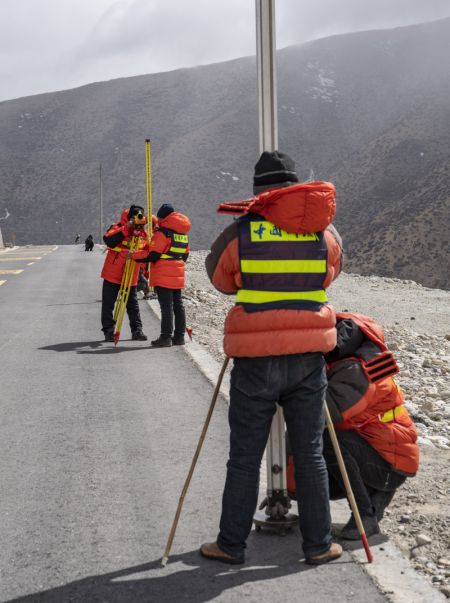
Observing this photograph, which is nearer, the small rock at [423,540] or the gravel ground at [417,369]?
the small rock at [423,540]

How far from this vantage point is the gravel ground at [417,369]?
4449mm

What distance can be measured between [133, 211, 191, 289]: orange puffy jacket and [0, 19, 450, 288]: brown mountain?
1891 inches

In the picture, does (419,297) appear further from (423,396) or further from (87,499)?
(87,499)

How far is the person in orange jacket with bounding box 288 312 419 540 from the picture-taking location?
4.36m

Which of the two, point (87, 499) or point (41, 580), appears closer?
point (41, 580)

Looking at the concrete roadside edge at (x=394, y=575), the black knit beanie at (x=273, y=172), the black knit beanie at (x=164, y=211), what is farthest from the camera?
the black knit beanie at (x=164, y=211)

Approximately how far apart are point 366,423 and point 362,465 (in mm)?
224

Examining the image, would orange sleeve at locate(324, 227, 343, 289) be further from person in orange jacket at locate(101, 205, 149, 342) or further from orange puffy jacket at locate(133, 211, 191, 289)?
person in orange jacket at locate(101, 205, 149, 342)

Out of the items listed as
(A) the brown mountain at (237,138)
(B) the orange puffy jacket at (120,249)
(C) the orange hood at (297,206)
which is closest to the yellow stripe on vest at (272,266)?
(C) the orange hood at (297,206)

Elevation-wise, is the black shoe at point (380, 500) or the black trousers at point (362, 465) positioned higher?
the black trousers at point (362, 465)

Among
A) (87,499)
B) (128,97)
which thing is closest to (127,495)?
(87,499)

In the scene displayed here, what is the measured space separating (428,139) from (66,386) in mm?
76475

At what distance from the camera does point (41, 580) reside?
12.7 feet

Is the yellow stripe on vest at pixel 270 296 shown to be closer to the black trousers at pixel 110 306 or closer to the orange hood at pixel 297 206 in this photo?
the orange hood at pixel 297 206
